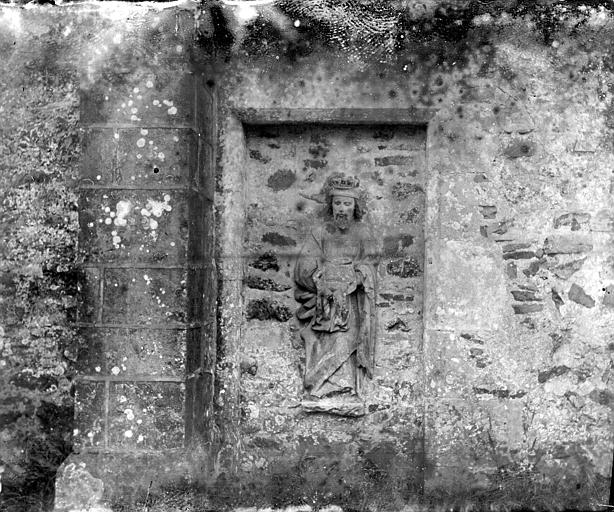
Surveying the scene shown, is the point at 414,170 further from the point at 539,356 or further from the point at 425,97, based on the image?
the point at 539,356

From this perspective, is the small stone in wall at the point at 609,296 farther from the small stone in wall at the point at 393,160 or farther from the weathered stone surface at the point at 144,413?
the weathered stone surface at the point at 144,413

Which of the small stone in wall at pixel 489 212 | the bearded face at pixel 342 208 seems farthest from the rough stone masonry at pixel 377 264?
the bearded face at pixel 342 208

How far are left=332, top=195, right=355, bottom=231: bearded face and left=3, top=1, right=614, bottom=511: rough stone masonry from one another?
0.63 ft

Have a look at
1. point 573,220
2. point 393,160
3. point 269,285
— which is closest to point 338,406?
point 269,285

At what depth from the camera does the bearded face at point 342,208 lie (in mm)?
4770

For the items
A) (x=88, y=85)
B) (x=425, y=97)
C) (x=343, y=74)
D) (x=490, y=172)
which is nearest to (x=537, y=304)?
(x=490, y=172)

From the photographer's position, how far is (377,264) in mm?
Result: 4922

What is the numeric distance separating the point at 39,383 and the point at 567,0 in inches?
165

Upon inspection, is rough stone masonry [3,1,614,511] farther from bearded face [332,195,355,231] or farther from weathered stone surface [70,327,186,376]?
bearded face [332,195,355,231]

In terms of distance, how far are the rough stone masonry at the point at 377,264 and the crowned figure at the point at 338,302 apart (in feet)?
0.32

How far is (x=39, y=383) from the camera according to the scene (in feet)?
15.5

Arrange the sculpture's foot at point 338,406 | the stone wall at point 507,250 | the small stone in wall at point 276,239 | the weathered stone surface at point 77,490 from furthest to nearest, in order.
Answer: the small stone in wall at point 276,239
the sculpture's foot at point 338,406
the stone wall at point 507,250
the weathered stone surface at point 77,490

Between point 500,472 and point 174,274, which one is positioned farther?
point 500,472

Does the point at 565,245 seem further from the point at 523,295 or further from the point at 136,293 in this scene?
the point at 136,293
